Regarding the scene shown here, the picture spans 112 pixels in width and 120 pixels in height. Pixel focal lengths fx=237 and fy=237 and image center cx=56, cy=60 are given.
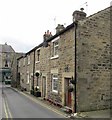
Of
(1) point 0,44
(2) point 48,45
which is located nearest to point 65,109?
(2) point 48,45

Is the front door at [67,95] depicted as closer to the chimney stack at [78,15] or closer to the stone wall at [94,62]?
the stone wall at [94,62]

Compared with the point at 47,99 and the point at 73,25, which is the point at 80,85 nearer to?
the point at 73,25

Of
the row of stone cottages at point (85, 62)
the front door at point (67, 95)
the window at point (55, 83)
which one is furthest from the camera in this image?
the window at point (55, 83)

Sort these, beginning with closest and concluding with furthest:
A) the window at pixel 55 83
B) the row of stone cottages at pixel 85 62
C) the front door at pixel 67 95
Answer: the row of stone cottages at pixel 85 62
the front door at pixel 67 95
the window at pixel 55 83

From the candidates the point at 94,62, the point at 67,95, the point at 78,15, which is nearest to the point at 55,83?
the point at 67,95

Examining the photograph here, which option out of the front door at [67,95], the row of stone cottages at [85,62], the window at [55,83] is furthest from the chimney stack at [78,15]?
the window at [55,83]

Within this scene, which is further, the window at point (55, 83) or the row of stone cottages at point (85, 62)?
the window at point (55, 83)

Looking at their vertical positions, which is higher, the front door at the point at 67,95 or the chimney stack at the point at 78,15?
the chimney stack at the point at 78,15

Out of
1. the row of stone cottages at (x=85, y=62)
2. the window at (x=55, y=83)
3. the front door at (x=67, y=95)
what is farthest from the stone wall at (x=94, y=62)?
the window at (x=55, y=83)

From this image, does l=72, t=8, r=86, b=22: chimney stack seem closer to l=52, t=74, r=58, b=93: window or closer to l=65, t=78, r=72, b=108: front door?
l=65, t=78, r=72, b=108: front door

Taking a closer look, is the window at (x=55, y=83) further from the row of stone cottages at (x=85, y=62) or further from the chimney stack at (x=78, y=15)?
the chimney stack at (x=78, y=15)

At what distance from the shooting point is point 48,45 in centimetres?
2164

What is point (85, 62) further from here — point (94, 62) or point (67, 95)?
Result: point (67, 95)

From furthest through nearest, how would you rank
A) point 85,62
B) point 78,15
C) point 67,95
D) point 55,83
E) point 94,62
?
point 55,83 → point 67,95 → point 78,15 → point 94,62 → point 85,62
